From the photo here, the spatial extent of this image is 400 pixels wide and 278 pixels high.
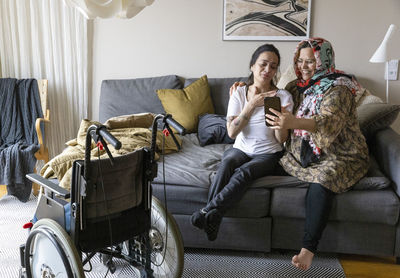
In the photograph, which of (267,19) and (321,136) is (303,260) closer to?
(321,136)

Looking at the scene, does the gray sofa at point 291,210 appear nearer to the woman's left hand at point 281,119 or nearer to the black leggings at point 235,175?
the black leggings at point 235,175

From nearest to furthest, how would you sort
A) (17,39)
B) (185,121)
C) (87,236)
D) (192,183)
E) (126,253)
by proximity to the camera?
(87,236), (126,253), (192,183), (185,121), (17,39)

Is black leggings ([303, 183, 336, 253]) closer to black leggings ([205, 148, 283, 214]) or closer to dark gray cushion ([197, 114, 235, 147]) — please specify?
black leggings ([205, 148, 283, 214])

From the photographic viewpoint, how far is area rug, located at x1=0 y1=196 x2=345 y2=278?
6.44 feet

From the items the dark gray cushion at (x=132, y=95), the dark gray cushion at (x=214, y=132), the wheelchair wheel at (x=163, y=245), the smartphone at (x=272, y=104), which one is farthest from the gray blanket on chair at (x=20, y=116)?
the smartphone at (x=272, y=104)

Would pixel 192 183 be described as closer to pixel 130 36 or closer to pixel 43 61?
pixel 130 36

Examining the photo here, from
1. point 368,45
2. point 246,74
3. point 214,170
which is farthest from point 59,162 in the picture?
point 368,45

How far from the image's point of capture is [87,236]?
58.1 inches

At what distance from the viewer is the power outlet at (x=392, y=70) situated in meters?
2.98

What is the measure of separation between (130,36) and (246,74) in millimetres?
981

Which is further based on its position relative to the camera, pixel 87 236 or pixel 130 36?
pixel 130 36

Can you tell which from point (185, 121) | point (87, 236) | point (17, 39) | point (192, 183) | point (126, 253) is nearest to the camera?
point (87, 236)

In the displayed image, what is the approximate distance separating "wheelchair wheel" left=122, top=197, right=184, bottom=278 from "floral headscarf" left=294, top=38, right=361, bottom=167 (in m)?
0.77

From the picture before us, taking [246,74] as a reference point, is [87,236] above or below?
below
